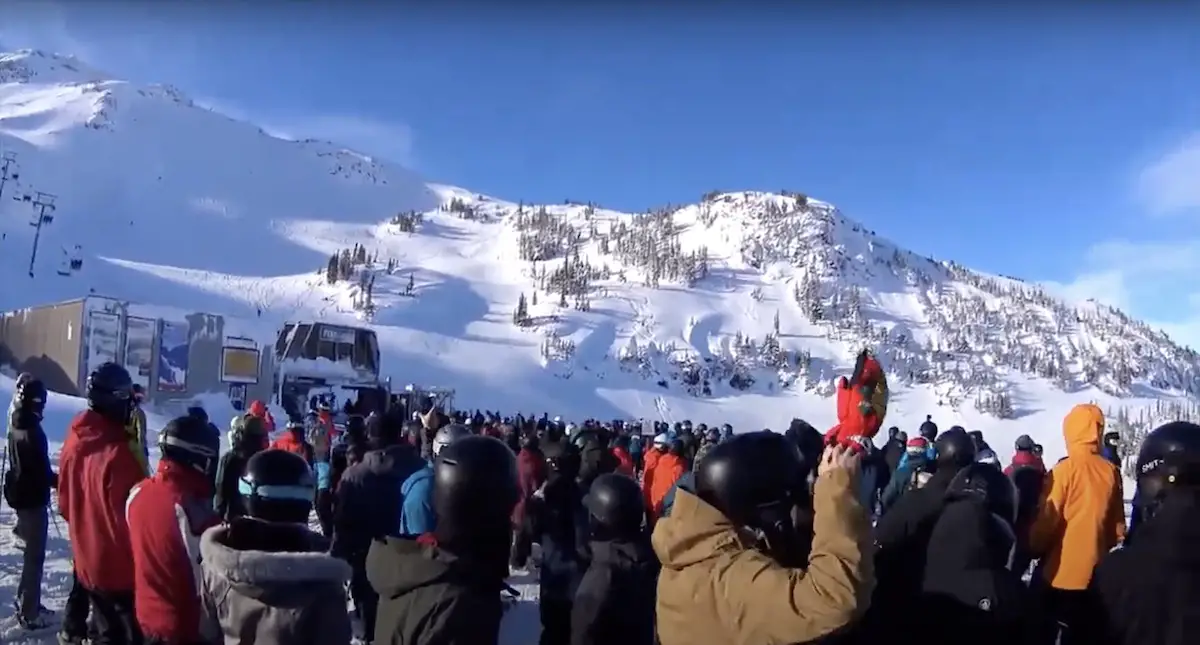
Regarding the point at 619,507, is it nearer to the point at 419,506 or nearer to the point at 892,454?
the point at 419,506

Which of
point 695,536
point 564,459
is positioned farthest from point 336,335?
point 695,536

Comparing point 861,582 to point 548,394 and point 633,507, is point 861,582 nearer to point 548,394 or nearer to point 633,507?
point 633,507

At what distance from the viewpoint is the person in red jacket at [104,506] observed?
4.41 metres

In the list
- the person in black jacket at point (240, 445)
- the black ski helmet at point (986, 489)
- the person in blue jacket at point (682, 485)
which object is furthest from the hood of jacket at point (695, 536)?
the person in black jacket at point (240, 445)

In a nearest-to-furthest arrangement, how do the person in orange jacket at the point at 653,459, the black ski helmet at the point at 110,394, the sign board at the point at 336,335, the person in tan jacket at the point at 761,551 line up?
the person in tan jacket at the point at 761,551
the black ski helmet at the point at 110,394
the person in orange jacket at the point at 653,459
the sign board at the point at 336,335

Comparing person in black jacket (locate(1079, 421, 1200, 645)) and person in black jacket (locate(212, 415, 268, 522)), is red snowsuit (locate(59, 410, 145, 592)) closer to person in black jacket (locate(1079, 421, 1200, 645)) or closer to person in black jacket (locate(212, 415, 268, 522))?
person in black jacket (locate(212, 415, 268, 522))

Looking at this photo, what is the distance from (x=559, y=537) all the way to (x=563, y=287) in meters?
53.6

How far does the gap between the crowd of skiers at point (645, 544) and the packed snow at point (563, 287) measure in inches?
1265

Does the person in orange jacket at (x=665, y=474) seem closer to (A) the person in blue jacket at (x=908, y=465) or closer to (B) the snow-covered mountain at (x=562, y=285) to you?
(A) the person in blue jacket at (x=908, y=465)

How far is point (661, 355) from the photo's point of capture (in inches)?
2108

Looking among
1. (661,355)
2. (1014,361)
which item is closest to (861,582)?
(661,355)

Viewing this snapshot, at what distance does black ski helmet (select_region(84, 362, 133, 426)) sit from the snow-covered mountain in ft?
118

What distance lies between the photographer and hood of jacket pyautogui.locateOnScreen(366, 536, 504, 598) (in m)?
3.06

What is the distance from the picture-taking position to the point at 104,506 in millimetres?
4434
